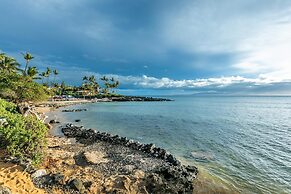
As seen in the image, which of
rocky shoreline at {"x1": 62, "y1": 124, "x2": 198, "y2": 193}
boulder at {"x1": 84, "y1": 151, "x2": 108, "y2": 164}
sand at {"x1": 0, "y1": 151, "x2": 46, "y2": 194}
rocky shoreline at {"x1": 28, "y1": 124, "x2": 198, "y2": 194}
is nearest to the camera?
sand at {"x1": 0, "y1": 151, "x2": 46, "y2": 194}

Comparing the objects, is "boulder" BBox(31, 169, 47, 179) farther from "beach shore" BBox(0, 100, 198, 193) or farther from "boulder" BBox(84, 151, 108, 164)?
"boulder" BBox(84, 151, 108, 164)

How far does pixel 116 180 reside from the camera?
37.8 ft

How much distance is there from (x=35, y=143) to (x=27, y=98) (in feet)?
79.0

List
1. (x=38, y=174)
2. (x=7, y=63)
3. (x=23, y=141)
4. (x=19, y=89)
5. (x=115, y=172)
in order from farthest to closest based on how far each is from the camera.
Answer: (x=7, y=63) < (x=19, y=89) < (x=115, y=172) < (x=23, y=141) < (x=38, y=174)

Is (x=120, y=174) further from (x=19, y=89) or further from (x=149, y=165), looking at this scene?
(x=19, y=89)

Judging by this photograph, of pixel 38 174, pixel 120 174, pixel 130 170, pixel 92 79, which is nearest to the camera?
pixel 38 174

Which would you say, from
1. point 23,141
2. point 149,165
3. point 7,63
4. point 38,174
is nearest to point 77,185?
point 38,174

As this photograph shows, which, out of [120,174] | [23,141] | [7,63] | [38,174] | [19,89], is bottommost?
[120,174]

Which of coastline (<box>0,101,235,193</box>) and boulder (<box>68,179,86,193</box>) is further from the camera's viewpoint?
coastline (<box>0,101,235,193</box>)

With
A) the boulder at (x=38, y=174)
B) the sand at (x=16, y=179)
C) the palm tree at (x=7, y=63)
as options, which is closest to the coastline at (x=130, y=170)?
the boulder at (x=38, y=174)

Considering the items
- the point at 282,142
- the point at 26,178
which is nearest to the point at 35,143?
the point at 26,178

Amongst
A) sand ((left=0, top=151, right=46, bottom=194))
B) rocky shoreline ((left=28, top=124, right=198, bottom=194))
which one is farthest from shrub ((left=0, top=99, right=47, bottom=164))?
rocky shoreline ((left=28, top=124, right=198, bottom=194))

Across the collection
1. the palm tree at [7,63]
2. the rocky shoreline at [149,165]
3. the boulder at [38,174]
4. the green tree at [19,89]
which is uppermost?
the palm tree at [7,63]

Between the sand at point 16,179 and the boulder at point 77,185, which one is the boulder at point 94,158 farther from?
the sand at point 16,179
